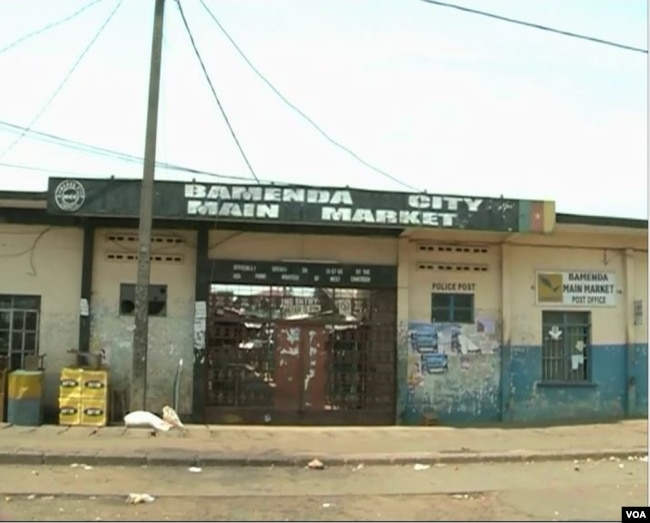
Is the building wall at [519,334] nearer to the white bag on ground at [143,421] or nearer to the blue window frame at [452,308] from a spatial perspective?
the blue window frame at [452,308]

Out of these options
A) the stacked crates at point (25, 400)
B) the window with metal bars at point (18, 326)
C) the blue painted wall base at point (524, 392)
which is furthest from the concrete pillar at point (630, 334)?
the window with metal bars at point (18, 326)

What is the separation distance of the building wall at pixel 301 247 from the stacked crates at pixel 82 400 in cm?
334

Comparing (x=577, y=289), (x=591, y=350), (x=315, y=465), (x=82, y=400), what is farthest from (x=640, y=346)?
(x=82, y=400)

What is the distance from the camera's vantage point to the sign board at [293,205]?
14305 mm

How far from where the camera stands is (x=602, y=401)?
17125 mm

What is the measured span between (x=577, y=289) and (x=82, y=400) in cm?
1032

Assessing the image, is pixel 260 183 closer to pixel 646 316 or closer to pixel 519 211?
pixel 519 211

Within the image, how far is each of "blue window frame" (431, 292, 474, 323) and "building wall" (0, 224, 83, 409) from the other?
711 centimetres

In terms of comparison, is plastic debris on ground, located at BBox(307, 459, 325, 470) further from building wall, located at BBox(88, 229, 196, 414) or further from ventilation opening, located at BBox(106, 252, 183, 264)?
ventilation opening, located at BBox(106, 252, 183, 264)

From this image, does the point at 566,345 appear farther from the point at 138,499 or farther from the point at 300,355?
the point at 138,499

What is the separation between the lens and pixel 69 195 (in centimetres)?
1423

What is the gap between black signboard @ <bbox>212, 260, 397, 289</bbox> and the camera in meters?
15.5

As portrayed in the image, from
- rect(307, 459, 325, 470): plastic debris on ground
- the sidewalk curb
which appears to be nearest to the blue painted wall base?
the sidewalk curb

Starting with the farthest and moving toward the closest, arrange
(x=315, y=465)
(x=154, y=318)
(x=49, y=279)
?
(x=154, y=318) → (x=49, y=279) → (x=315, y=465)
